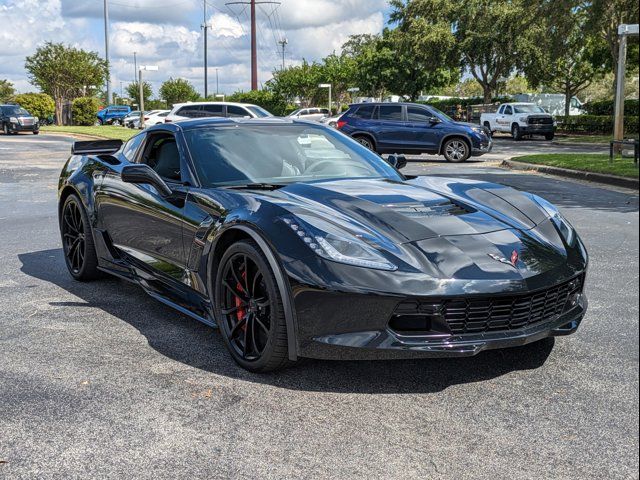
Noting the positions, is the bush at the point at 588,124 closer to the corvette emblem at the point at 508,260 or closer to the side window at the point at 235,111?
the side window at the point at 235,111

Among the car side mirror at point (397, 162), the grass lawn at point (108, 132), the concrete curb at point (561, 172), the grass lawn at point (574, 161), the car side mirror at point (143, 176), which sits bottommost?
the concrete curb at point (561, 172)

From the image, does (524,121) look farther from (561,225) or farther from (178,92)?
(178,92)

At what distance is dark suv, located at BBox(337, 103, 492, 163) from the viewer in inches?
798

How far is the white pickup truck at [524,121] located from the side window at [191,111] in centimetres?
1342

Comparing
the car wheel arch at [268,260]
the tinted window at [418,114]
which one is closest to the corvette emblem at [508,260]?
the car wheel arch at [268,260]

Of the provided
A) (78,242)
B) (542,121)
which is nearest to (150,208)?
(78,242)

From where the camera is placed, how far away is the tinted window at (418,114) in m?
20.7

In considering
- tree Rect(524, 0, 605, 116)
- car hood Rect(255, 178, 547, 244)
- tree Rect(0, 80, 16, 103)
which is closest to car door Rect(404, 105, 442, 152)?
tree Rect(524, 0, 605, 116)

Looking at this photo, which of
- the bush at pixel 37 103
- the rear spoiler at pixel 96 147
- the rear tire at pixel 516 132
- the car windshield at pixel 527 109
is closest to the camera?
the rear spoiler at pixel 96 147

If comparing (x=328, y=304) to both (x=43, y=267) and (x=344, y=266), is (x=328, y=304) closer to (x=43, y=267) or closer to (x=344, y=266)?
(x=344, y=266)

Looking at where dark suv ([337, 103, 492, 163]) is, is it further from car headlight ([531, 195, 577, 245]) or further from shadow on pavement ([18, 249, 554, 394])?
car headlight ([531, 195, 577, 245])

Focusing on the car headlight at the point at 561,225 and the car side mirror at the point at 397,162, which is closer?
the car headlight at the point at 561,225

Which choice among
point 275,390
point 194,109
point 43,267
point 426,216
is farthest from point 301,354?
point 194,109

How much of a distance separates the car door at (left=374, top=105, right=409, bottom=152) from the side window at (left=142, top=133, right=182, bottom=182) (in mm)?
15974
